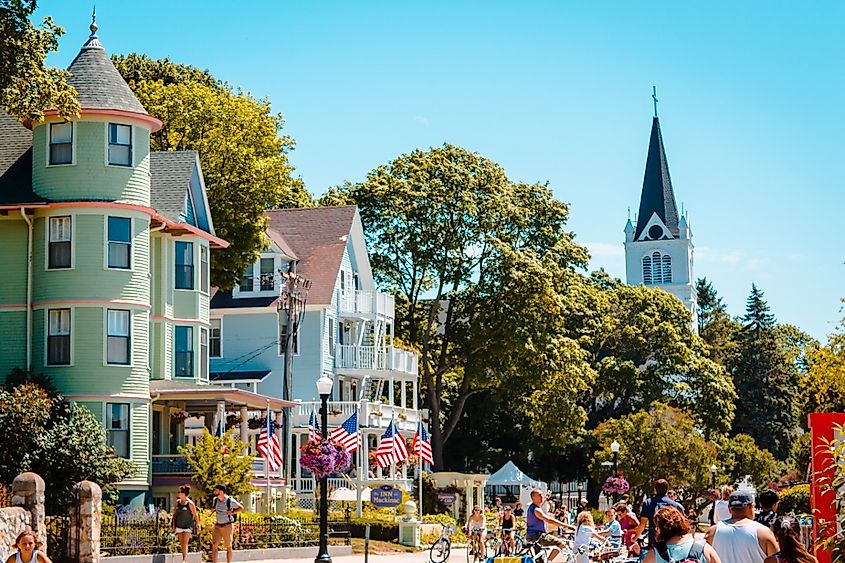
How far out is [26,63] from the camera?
29906 mm

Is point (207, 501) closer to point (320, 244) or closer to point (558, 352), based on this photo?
point (320, 244)

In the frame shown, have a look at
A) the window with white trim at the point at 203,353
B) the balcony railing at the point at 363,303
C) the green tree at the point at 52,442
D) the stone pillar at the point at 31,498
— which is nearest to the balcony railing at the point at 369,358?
the balcony railing at the point at 363,303

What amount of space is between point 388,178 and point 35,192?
91.8ft

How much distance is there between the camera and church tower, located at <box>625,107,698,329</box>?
142 meters

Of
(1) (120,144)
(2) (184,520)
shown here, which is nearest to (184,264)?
(1) (120,144)

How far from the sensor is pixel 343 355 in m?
61.4

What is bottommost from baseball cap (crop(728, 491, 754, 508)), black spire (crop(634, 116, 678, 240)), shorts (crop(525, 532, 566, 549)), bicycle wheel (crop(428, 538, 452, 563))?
bicycle wheel (crop(428, 538, 452, 563))

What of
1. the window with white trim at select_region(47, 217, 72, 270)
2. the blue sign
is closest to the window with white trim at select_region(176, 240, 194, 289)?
the window with white trim at select_region(47, 217, 72, 270)

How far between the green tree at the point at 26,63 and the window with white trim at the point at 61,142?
10.2m

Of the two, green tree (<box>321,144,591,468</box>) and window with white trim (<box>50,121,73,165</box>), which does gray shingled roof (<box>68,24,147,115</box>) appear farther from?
green tree (<box>321,144,591,468</box>)

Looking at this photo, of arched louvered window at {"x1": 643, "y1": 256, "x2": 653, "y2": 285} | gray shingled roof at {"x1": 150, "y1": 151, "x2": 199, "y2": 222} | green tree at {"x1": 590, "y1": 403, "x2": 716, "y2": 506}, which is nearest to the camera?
gray shingled roof at {"x1": 150, "y1": 151, "x2": 199, "y2": 222}

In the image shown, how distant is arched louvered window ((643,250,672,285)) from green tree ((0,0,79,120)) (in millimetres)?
118340

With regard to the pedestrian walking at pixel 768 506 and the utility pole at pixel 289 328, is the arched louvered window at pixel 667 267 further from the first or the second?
the pedestrian walking at pixel 768 506

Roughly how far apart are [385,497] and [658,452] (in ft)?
96.9
